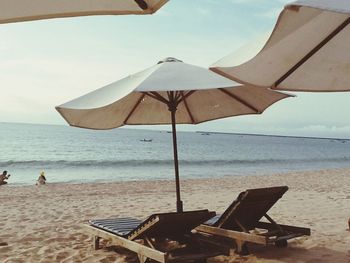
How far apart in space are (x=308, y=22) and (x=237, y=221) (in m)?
2.81

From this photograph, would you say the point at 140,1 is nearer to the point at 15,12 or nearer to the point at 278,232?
the point at 15,12

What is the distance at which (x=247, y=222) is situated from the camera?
5.12 meters

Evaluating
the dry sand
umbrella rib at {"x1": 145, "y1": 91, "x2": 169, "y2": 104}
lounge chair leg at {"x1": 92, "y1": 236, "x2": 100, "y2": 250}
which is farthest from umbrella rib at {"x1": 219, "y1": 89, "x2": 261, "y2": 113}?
lounge chair leg at {"x1": 92, "y1": 236, "x2": 100, "y2": 250}

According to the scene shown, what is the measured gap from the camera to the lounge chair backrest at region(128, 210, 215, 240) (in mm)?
4164

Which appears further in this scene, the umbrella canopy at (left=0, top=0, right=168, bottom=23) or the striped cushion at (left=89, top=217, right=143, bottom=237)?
the striped cushion at (left=89, top=217, right=143, bottom=237)

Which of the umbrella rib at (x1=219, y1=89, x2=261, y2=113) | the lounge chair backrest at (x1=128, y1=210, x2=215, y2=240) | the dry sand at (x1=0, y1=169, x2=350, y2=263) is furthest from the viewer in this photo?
the umbrella rib at (x1=219, y1=89, x2=261, y2=113)

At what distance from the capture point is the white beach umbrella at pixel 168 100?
4059 millimetres

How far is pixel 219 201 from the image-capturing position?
11180mm

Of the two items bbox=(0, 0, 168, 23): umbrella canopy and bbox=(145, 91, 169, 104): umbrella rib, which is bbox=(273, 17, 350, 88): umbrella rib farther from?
bbox=(145, 91, 169, 104): umbrella rib

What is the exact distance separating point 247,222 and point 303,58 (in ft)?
8.33

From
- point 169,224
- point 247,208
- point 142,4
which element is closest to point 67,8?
point 142,4

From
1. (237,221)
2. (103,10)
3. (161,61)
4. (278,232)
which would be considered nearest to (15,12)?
(103,10)

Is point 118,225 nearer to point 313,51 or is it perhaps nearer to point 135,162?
point 313,51

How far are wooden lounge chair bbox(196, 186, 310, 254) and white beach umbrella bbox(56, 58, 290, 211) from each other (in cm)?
61
